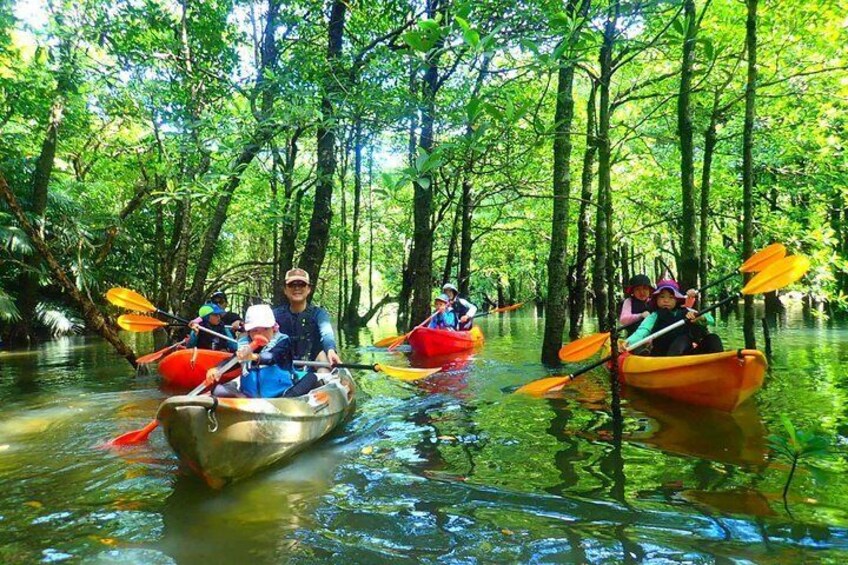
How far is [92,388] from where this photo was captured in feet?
32.7

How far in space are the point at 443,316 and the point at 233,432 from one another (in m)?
11.0

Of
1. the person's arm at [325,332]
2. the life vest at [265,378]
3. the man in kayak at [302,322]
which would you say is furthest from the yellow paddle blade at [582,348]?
the life vest at [265,378]

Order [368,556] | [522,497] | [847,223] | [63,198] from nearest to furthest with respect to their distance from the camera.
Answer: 1. [368,556]
2. [522,497]
3. [63,198]
4. [847,223]

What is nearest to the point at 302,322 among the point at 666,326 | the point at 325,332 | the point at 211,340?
the point at 325,332

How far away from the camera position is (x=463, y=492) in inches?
168

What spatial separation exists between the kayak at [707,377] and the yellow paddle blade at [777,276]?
71cm

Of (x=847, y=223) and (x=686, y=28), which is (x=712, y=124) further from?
(x=847, y=223)

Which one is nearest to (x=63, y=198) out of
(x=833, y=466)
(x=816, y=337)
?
(x=833, y=466)

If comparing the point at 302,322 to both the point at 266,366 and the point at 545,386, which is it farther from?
the point at 545,386

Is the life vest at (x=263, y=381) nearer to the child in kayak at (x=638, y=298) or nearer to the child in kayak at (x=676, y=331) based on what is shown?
the child in kayak at (x=676, y=331)

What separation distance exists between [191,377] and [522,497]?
681 cm

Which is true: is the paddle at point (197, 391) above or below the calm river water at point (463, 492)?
above

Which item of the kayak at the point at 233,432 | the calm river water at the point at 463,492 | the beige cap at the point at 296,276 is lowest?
the calm river water at the point at 463,492

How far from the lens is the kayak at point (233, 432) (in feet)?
13.1
